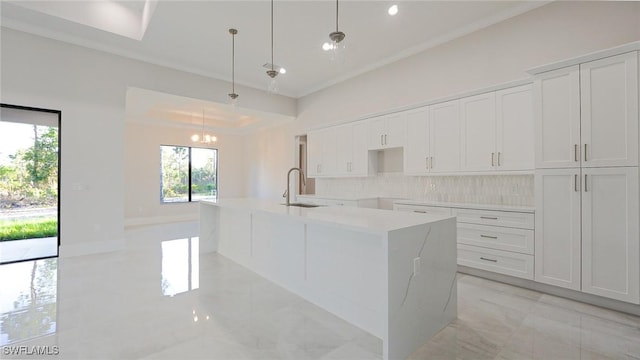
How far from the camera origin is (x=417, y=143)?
4180 mm

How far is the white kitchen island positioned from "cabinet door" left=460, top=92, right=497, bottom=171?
172 cm

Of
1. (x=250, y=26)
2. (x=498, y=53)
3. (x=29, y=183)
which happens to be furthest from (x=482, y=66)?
(x=29, y=183)

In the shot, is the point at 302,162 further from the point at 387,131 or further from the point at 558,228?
the point at 558,228

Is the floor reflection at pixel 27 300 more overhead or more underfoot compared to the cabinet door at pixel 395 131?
more underfoot

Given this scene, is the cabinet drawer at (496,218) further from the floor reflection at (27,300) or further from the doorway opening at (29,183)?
the doorway opening at (29,183)

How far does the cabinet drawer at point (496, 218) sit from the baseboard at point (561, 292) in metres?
0.59

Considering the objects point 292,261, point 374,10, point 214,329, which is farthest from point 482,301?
point 374,10

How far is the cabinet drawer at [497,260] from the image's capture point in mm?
2947

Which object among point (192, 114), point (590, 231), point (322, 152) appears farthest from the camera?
point (192, 114)

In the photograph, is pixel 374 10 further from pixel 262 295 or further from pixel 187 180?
pixel 187 180

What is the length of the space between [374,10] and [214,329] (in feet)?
12.5

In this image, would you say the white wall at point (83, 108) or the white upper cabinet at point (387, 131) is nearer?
the white wall at point (83, 108)

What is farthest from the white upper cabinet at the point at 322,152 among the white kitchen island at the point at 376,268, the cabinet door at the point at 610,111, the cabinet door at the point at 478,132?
the cabinet door at the point at 610,111

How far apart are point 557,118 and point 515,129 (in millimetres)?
481
